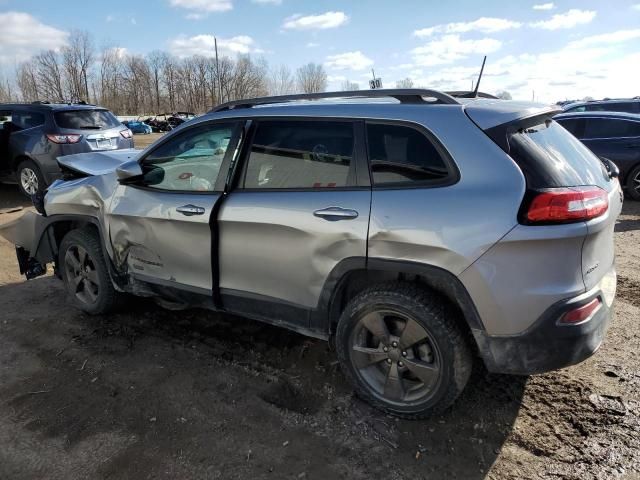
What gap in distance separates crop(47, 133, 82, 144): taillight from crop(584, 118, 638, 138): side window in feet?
31.8

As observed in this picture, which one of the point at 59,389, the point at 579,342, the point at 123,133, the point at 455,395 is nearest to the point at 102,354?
the point at 59,389

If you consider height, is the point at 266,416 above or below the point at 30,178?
below

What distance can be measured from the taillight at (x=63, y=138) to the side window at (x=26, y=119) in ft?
1.34

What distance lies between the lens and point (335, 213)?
2713mm

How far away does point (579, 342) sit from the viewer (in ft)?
7.77

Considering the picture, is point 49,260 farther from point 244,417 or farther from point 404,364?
point 404,364

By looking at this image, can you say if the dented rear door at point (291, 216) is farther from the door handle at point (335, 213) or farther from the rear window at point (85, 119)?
the rear window at point (85, 119)

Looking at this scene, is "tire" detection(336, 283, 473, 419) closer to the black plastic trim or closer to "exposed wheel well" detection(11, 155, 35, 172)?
the black plastic trim

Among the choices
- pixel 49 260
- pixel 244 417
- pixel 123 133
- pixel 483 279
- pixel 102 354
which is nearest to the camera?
pixel 483 279

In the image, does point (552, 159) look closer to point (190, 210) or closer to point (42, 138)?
point (190, 210)

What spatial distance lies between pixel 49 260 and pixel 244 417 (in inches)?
113

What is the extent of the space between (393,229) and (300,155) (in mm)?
833

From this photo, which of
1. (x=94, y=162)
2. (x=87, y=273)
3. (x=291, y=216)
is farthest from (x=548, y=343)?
(x=94, y=162)

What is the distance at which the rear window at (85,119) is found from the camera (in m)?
8.84
